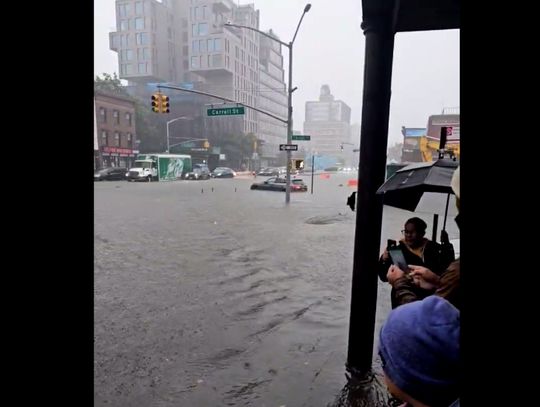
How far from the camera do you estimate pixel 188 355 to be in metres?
5.36

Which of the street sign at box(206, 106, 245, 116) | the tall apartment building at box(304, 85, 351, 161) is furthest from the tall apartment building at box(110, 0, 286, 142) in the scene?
the street sign at box(206, 106, 245, 116)

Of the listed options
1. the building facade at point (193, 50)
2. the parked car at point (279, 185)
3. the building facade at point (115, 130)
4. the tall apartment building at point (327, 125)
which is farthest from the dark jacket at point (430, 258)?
the tall apartment building at point (327, 125)

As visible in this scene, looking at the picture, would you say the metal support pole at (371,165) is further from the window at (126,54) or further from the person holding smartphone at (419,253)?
the window at (126,54)

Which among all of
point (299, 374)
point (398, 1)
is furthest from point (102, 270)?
point (398, 1)

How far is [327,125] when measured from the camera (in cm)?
14288

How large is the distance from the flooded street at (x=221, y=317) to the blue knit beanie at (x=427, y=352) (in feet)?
10.6

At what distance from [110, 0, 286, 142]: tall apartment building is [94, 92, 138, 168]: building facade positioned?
22875 millimetres

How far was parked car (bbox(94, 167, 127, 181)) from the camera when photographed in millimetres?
44809

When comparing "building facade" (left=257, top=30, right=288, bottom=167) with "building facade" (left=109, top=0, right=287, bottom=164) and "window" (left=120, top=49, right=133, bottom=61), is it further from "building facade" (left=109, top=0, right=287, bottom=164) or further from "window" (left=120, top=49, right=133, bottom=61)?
"window" (left=120, top=49, right=133, bottom=61)

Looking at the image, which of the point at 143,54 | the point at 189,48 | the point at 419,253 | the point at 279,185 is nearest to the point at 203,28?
the point at 189,48

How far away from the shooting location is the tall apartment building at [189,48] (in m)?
85.4
